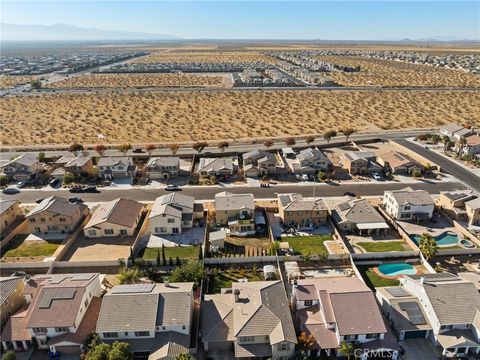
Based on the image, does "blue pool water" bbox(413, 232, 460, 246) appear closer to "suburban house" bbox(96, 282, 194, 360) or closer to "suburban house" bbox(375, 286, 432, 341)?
"suburban house" bbox(375, 286, 432, 341)

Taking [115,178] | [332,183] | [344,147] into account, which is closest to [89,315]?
[115,178]

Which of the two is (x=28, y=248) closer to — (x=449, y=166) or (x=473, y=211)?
(x=473, y=211)

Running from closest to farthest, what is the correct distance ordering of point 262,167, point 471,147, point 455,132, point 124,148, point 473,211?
point 473,211 < point 262,167 < point 471,147 < point 124,148 < point 455,132

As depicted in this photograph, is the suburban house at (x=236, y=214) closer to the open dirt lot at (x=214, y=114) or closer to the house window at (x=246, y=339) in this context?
the house window at (x=246, y=339)

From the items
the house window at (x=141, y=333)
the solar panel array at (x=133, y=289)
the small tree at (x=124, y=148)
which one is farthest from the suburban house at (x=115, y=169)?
the house window at (x=141, y=333)

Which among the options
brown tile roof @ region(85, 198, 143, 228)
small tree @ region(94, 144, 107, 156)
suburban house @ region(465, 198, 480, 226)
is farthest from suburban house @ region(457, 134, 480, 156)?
small tree @ region(94, 144, 107, 156)

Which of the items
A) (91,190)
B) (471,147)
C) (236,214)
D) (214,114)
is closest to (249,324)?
(236,214)

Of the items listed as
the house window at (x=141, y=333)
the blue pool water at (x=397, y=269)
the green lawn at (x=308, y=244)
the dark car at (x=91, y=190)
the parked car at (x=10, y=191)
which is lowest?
the parked car at (x=10, y=191)
